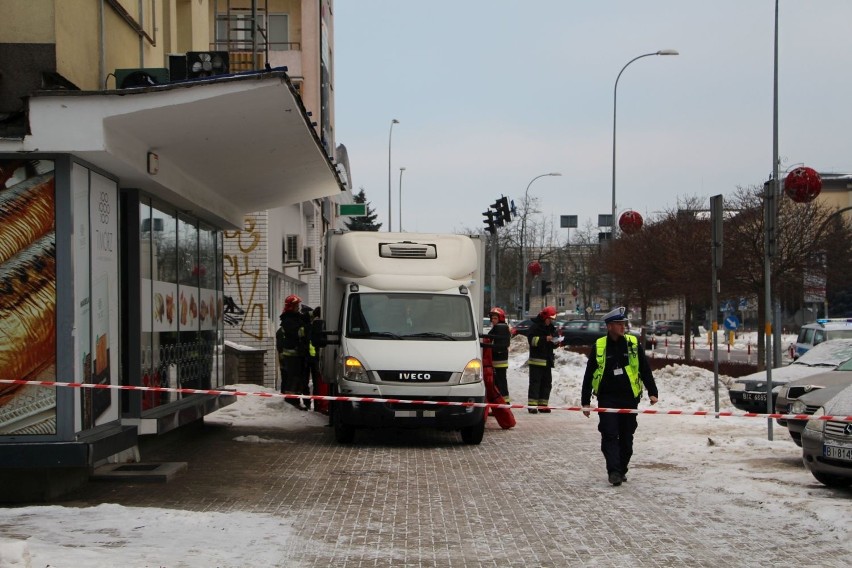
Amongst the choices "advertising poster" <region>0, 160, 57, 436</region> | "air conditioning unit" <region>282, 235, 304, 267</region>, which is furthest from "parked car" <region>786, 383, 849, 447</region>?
"air conditioning unit" <region>282, 235, 304, 267</region>

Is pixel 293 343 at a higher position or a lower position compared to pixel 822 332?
higher

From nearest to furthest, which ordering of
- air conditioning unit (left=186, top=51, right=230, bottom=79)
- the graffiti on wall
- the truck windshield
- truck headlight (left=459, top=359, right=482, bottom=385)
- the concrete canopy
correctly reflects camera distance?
the concrete canopy, air conditioning unit (left=186, top=51, right=230, bottom=79), truck headlight (left=459, top=359, right=482, bottom=385), the truck windshield, the graffiti on wall

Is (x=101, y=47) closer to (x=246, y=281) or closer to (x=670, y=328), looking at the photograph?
(x=246, y=281)

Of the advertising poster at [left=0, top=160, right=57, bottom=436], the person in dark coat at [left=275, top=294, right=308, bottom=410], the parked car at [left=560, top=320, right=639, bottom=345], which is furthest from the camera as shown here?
the parked car at [left=560, top=320, right=639, bottom=345]

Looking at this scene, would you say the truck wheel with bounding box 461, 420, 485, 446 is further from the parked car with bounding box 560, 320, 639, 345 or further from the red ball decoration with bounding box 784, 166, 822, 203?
the parked car with bounding box 560, 320, 639, 345

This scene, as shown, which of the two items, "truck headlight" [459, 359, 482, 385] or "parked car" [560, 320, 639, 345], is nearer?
"truck headlight" [459, 359, 482, 385]

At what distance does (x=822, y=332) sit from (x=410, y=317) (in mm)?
17578

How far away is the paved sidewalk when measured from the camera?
26.0 ft

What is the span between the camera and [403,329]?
592 inches

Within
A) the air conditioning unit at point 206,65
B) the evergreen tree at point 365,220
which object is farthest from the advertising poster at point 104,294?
the evergreen tree at point 365,220

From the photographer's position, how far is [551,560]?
7723 millimetres

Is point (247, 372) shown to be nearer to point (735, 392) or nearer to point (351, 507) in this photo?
point (735, 392)

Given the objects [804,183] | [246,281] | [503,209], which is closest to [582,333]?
[503,209]

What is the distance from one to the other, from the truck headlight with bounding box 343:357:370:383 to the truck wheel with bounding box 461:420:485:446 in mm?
1515
